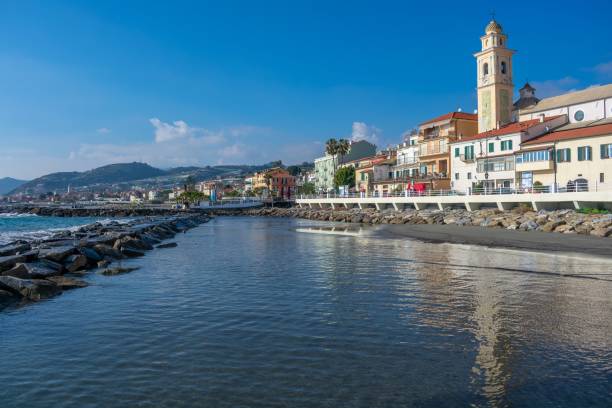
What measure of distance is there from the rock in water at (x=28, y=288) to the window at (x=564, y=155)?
48.0 meters

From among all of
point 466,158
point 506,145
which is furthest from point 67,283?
point 466,158

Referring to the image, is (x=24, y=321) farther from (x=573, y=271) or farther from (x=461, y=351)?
(x=573, y=271)

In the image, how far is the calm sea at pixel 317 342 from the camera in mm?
6992

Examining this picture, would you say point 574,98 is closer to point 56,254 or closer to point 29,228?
point 56,254

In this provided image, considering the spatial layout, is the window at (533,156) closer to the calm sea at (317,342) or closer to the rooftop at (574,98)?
the rooftop at (574,98)

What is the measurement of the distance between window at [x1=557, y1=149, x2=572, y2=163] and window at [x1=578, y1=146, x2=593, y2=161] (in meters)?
1.18

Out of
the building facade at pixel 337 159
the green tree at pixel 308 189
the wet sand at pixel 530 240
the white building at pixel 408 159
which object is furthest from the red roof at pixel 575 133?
the green tree at pixel 308 189

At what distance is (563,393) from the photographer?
6.86 meters

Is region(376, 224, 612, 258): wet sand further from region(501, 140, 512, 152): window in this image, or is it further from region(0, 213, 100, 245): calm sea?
region(0, 213, 100, 245): calm sea

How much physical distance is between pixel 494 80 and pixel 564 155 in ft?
81.6

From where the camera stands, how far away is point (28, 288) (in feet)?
46.0

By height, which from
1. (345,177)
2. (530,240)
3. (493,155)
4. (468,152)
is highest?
(468,152)

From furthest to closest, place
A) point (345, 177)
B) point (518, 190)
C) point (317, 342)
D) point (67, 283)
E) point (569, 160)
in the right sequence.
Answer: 1. point (345, 177)
2. point (518, 190)
3. point (569, 160)
4. point (67, 283)
5. point (317, 342)

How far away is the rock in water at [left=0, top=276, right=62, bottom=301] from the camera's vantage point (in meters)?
13.9
